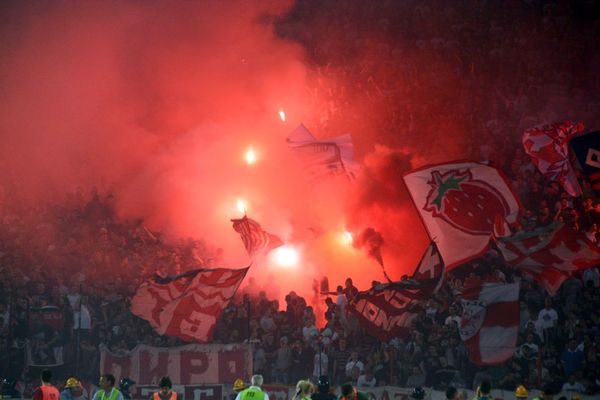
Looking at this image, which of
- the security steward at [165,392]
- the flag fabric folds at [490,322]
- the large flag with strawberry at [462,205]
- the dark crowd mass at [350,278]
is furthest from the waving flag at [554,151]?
the security steward at [165,392]

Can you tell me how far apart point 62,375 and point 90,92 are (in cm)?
992

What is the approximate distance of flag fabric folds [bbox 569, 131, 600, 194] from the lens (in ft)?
49.2

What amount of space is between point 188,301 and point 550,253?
6.14 m

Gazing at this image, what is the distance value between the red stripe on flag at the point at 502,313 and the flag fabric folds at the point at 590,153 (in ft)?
10.1

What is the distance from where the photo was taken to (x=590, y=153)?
15023 millimetres

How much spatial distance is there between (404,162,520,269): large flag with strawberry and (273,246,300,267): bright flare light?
5155 millimetres

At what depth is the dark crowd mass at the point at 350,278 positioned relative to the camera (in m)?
13.6

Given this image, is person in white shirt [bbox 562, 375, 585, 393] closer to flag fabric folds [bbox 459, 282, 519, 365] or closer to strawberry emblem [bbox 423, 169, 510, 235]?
flag fabric folds [bbox 459, 282, 519, 365]

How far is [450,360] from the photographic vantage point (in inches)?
531

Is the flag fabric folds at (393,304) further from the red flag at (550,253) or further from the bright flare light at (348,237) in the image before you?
the bright flare light at (348,237)

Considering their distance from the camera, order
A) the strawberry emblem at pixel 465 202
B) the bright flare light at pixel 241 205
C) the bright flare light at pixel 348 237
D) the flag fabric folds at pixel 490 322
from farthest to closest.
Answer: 1. the bright flare light at pixel 241 205
2. the bright flare light at pixel 348 237
3. the strawberry emblem at pixel 465 202
4. the flag fabric folds at pixel 490 322

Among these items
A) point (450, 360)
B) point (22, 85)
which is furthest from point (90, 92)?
point (450, 360)

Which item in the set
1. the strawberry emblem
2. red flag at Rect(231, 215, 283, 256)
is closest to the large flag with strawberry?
the strawberry emblem

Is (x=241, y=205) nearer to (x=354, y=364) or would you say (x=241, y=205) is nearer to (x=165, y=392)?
(x=354, y=364)
